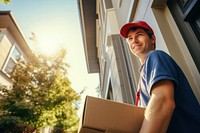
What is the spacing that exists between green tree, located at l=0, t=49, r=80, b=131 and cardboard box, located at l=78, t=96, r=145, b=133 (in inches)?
376

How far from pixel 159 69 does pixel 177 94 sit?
211 millimetres

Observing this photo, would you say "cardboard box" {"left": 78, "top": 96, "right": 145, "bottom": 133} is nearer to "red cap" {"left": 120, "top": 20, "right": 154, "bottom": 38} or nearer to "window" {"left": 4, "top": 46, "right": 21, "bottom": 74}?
"red cap" {"left": 120, "top": 20, "right": 154, "bottom": 38}

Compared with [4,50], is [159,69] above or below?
below

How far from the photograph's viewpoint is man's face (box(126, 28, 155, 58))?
140cm

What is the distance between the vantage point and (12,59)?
13.9 metres

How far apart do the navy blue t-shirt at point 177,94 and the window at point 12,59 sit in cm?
1395

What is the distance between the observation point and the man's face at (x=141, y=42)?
1.40 meters

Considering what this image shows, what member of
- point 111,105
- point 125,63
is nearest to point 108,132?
point 111,105

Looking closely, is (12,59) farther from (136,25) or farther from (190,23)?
(190,23)

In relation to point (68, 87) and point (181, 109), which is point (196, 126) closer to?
point (181, 109)

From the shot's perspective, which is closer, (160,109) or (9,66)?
(160,109)

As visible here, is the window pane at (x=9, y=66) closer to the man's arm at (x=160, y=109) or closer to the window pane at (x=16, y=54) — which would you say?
the window pane at (x=16, y=54)

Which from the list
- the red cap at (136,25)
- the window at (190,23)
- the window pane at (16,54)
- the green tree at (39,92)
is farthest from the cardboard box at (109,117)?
the window pane at (16,54)

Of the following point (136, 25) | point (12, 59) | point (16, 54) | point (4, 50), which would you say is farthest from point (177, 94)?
point (16, 54)
